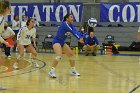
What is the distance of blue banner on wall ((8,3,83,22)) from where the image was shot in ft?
70.3

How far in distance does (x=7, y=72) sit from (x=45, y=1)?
45.1 feet

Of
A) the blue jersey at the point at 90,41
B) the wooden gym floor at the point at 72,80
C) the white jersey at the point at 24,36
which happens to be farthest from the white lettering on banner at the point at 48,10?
the white jersey at the point at 24,36

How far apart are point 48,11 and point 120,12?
451 centimetres

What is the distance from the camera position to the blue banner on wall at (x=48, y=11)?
2144 cm

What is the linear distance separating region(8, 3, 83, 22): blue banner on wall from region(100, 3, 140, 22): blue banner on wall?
4.97 feet

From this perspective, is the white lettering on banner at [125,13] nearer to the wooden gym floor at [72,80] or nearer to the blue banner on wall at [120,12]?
the blue banner on wall at [120,12]

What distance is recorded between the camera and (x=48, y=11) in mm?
21703

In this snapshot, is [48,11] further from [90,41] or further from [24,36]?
[24,36]

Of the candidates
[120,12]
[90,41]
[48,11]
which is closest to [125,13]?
[120,12]

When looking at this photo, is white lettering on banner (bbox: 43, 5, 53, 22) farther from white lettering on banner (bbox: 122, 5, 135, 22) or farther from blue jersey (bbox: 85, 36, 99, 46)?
blue jersey (bbox: 85, 36, 99, 46)

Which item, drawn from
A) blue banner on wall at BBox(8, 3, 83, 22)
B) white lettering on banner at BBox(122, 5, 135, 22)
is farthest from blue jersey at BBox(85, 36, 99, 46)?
blue banner on wall at BBox(8, 3, 83, 22)

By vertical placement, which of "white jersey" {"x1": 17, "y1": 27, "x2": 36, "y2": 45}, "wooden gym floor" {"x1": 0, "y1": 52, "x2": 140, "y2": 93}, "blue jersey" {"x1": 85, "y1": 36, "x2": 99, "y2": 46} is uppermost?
"white jersey" {"x1": 17, "y1": 27, "x2": 36, "y2": 45}

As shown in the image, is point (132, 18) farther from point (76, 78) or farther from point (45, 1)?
point (76, 78)

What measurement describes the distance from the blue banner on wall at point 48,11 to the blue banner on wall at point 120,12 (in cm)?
151
